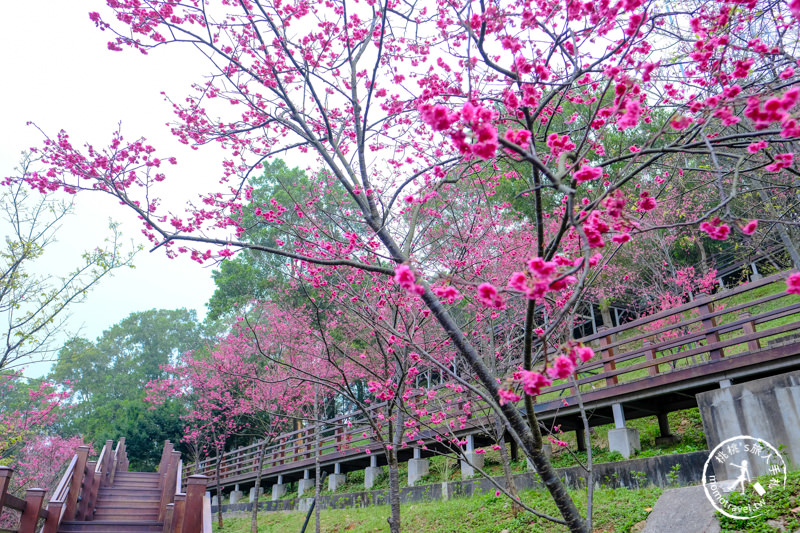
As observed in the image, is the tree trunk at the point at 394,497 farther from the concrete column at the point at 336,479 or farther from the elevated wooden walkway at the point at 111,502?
the concrete column at the point at 336,479

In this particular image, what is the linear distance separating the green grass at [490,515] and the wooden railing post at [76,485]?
15.4ft

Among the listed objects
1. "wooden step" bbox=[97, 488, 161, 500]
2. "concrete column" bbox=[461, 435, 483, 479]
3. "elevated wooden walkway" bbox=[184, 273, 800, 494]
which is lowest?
"wooden step" bbox=[97, 488, 161, 500]

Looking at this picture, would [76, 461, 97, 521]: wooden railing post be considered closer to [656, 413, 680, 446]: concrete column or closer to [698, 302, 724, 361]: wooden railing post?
[656, 413, 680, 446]: concrete column

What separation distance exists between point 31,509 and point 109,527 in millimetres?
2196

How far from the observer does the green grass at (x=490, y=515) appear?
581 centimetres

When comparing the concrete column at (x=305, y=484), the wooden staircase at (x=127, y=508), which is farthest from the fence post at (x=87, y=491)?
the concrete column at (x=305, y=484)

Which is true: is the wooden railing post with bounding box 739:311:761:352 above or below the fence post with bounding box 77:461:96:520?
above

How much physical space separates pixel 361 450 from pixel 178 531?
6.88 m

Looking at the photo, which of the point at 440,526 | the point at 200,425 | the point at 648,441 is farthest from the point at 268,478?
the point at 648,441

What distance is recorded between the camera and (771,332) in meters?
6.60

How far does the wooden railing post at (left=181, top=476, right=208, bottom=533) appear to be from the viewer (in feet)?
20.5

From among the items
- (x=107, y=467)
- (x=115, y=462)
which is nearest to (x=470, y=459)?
(x=107, y=467)

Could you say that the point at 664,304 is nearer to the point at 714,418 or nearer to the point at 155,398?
the point at 714,418

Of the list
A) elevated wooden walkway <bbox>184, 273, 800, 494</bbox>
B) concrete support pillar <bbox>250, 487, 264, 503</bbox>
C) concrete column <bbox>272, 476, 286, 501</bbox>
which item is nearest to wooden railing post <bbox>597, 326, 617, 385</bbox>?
elevated wooden walkway <bbox>184, 273, 800, 494</bbox>
